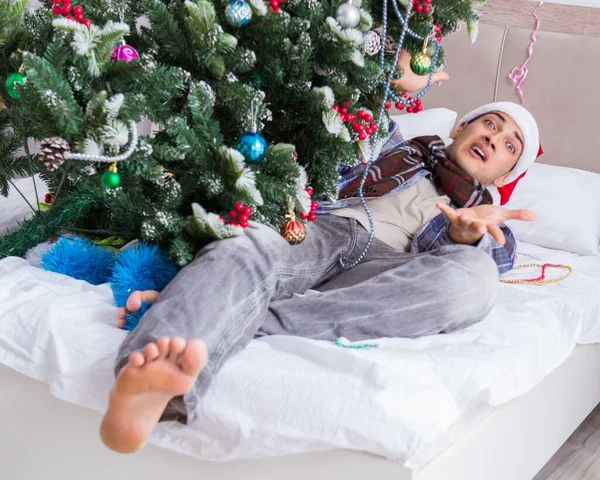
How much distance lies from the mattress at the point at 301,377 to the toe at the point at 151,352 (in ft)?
0.40

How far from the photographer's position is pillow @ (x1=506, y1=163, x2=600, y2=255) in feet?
6.48

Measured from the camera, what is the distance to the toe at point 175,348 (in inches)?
37.0

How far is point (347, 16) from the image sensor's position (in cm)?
127

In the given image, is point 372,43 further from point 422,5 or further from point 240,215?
point 240,215

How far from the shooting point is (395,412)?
3.21 feet

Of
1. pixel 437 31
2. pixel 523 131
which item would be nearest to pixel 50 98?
pixel 437 31

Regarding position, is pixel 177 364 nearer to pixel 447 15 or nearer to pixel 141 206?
pixel 141 206

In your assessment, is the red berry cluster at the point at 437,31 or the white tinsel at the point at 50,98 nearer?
the white tinsel at the point at 50,98

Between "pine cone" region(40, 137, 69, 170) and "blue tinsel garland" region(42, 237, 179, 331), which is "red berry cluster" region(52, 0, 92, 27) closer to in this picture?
"pine cone" region(40, 137, 69, 170)

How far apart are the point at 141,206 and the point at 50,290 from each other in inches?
8.9

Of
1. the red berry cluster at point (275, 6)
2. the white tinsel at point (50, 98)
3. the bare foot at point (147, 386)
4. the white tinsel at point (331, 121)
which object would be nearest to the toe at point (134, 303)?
the bare foot at point (147, 386)

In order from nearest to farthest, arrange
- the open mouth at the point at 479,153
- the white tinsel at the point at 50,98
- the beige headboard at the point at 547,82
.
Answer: the white tinsel at the point at 50,98 → the open mouth at the point at 479,153 → the beige headboard at the point at 547,82

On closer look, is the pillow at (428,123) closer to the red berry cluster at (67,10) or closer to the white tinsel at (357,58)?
the white tinsel at (357,58)

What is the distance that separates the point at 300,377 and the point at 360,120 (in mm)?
565
